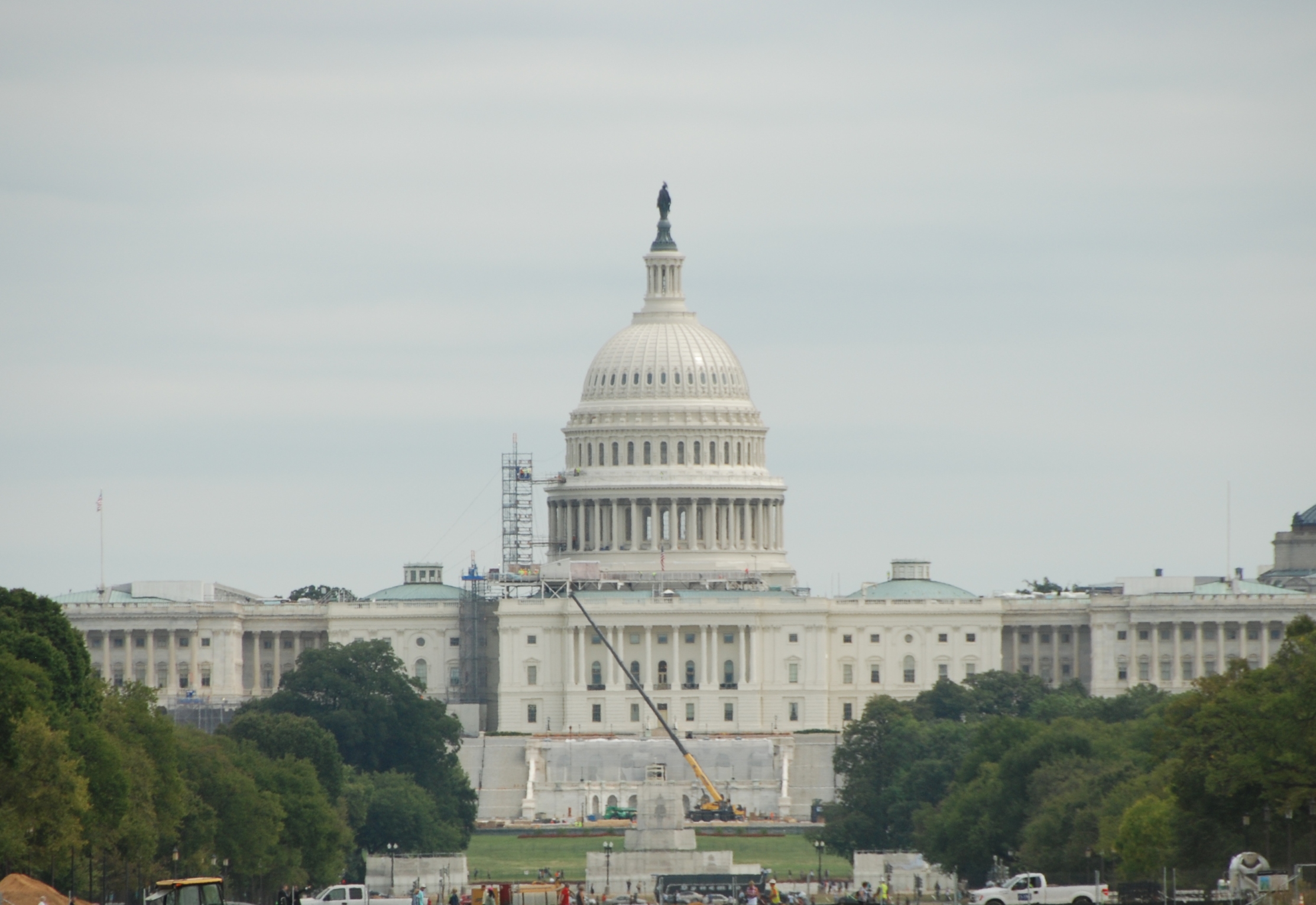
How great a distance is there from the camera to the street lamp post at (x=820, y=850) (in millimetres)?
148375

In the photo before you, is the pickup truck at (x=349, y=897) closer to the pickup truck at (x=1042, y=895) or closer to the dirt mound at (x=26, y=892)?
the pickup truck at (x=1042, y=895)

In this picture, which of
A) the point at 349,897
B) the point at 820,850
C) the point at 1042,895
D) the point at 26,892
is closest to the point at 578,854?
the point at 820,850

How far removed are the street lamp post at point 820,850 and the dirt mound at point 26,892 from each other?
48.0 meters

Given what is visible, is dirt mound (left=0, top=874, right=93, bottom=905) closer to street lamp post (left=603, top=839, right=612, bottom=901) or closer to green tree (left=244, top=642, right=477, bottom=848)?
street lamp post (left=603, top=839, right=612, bottom=901)

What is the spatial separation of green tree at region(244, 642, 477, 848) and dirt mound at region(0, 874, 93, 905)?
7600 centimetres

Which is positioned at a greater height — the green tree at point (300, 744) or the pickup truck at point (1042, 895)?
the green tree at point (300, 744)

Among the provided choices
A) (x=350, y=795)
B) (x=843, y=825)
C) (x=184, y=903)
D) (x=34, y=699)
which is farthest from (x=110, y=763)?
(x=843, y=825)

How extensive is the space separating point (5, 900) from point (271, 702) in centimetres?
9775

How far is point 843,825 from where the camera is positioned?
16612 centimetres

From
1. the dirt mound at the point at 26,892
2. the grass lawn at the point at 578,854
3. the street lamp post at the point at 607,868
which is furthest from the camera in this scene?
the grass lawn at the point at 578,854

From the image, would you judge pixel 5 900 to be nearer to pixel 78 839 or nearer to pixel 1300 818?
pixel 78 839

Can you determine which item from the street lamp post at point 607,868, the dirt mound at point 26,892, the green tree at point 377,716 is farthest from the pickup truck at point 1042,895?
the green tree at point 377,716

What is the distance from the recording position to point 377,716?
189 meters

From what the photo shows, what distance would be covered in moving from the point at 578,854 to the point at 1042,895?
60.5 m
